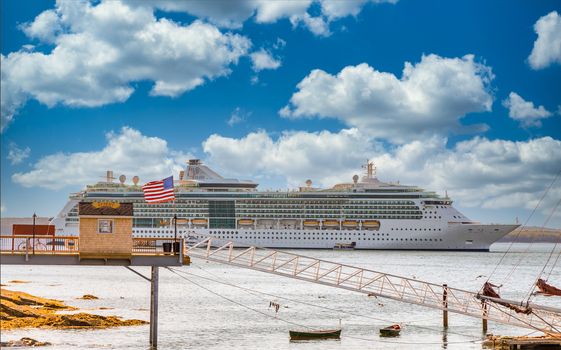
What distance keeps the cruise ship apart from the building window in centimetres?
11475

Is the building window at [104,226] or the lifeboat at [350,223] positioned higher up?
the lifeboat at [350,223]

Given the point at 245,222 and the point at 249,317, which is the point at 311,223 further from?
the point at 249,317

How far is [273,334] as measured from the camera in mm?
39125

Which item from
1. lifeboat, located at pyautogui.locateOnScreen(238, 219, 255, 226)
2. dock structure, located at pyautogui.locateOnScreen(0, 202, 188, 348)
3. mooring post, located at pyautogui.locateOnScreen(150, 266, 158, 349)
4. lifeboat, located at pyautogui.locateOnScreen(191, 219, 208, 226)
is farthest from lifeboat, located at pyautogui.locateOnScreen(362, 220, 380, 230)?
dock structure, located at pyautogui.locateOnScreen(0, 202, 188, 348)

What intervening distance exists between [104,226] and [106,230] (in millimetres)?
188

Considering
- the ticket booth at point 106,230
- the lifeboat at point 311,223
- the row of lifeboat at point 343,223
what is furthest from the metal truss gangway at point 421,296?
the lifeboat at point 311,223

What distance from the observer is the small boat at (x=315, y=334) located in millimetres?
36938

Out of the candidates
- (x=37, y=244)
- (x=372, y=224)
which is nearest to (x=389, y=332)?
(x=37, y=244)

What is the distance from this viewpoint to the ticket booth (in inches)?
1226

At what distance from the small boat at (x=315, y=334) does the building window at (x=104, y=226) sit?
Answer: 10487 mm

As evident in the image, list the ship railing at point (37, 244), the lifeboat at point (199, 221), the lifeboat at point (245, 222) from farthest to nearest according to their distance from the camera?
the lifeboat at point (199, 221) → the lifeboat at point (245, 222) → the ship railing at point (37, 244)

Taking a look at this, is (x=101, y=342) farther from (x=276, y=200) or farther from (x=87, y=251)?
(x=276, y=200)

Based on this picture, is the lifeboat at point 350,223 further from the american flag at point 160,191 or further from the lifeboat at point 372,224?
the american flag at point 160,191

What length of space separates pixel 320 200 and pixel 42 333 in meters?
121
